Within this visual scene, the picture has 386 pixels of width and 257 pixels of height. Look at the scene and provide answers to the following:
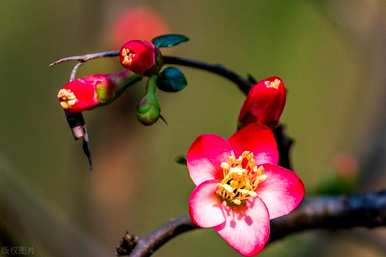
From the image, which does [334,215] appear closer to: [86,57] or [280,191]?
[280,191]

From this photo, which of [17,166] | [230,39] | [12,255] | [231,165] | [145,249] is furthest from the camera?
[230,39]

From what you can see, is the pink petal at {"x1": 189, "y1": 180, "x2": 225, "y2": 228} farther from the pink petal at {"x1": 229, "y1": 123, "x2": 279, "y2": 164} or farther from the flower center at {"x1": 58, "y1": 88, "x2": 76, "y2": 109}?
the flower center at {"x1": 58, "y1": 88, "x2": 76, "y2": 109}

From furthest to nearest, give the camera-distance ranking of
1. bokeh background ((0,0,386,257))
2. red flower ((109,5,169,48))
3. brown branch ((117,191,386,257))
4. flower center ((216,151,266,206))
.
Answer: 1. bokeh background ((0,0,386,257))
2. red flower ((109,5,169,48))
3. brown branch ((117,191,386,257))
4. flower center ((216,151,266,206))

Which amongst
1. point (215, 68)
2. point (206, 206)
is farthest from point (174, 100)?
point (206, 206)

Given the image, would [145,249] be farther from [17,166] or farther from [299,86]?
[299,86]

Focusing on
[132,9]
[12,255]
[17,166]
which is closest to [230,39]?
[17,166]

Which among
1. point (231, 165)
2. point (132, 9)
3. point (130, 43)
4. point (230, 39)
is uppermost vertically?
point (130, 43)

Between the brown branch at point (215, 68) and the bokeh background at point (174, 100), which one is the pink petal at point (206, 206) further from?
the bokeh background at point (174, 100)

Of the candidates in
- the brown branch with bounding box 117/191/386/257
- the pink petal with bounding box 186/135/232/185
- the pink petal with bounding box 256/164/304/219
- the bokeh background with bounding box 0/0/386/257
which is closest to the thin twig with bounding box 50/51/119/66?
the pink petal with bounding box 186/135/232/185
